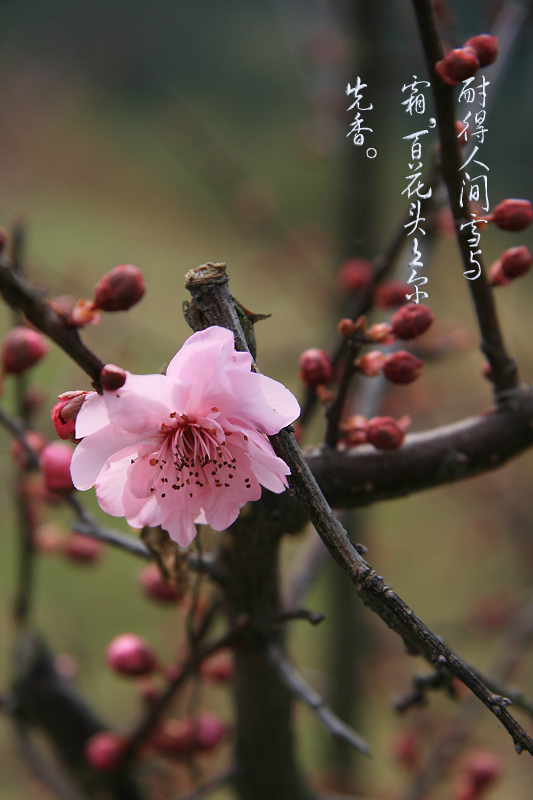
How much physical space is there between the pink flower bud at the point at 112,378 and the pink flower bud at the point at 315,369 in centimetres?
19

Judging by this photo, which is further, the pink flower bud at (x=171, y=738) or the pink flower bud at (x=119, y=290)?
the pink flower bud at (x=171, y=738)

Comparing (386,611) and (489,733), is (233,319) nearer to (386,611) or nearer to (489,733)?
(386,611)

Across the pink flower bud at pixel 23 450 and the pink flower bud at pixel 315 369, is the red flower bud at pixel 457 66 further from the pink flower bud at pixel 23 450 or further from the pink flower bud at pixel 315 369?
the pink flower bud at pixel 23 450

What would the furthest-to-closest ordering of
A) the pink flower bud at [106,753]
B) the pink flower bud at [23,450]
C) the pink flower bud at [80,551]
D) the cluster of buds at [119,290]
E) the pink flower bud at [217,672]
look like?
the pink flower bud at [80,551], the pink flower bud at [217,672], the pink flower bud at [106,753], the pink flower bud at [23,450], the cluster of buds at [119,290]

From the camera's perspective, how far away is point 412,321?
0.42m

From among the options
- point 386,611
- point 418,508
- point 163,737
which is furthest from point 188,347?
point 418,508

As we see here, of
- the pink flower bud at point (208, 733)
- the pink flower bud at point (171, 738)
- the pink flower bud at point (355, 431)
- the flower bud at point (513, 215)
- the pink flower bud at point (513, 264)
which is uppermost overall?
the flower bud at point (513, 215)

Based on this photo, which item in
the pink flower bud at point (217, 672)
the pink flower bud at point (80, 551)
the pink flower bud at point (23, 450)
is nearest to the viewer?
the pink flower bud at point (23, 450)

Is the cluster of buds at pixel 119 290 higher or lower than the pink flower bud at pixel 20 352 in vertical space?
higher

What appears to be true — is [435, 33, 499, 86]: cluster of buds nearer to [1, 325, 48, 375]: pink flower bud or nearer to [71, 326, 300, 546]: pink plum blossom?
[71, 326, 300, 546]: pink plum blossom

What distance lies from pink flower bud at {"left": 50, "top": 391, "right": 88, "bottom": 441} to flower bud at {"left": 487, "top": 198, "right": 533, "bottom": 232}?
1.01 ft

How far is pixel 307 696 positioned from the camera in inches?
18.7

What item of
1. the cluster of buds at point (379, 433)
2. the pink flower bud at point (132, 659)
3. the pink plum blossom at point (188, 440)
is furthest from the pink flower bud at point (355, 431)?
the pink flower bud at point (132, 659)

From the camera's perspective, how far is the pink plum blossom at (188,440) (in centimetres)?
29
